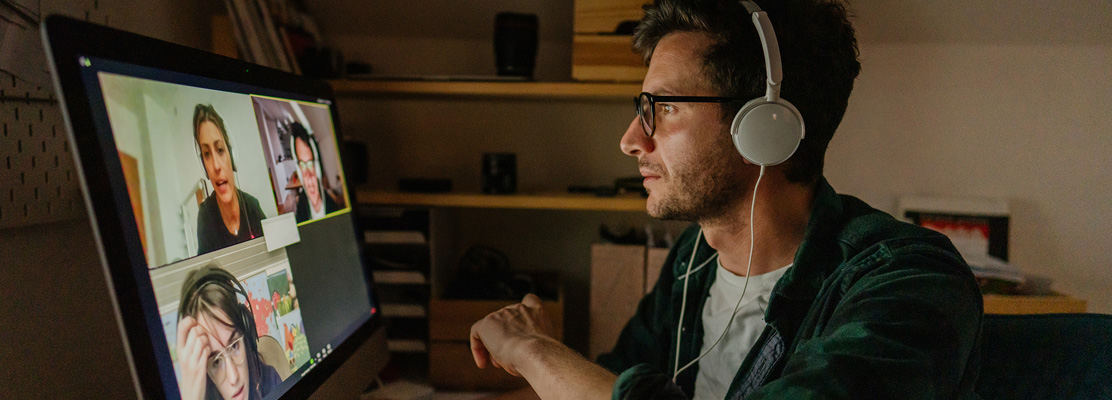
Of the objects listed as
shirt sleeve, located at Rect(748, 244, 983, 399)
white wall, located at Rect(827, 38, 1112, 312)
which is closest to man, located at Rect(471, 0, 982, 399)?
shirt sleeve, located at Rect(748, 244, 983, 399)

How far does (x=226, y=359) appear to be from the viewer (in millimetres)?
499

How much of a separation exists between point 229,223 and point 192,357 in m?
0.13

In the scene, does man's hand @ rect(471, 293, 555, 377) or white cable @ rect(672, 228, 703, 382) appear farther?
white cable @ rect(672, 228, 703, 382)

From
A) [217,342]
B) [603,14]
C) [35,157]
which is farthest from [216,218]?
[603,14]

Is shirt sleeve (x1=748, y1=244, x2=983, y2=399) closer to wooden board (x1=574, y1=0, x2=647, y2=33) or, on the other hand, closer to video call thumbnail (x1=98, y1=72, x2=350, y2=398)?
video call thumbnail (x1=98, y1=72, x2=350, y2=398)

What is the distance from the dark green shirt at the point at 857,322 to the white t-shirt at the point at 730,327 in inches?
1.1

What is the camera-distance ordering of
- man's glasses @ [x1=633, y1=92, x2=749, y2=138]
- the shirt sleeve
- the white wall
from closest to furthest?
the shirt sleeve < man's glasses @ [x1=633, y1=92, x2=749, y2=138] < the white wall

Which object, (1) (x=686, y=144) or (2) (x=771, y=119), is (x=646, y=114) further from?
(2) (x=771, y=119)

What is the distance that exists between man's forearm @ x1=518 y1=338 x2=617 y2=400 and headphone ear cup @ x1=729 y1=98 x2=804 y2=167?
1.18ft

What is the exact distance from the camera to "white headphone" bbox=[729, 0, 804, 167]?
0.73 m

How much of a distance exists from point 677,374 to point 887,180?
3.59 ft

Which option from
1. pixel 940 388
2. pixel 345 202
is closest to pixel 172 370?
pixel 345 202

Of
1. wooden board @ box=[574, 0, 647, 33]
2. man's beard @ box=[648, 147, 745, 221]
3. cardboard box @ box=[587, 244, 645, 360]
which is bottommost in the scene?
cardboard box @ box=[587, 244, 645, 360]

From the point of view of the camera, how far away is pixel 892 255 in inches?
26.6
